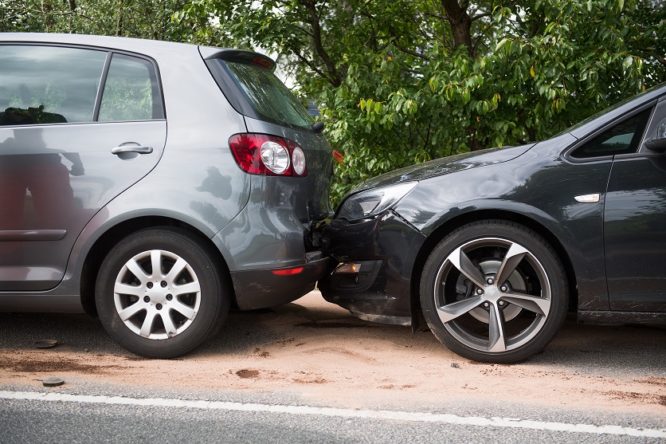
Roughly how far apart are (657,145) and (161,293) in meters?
2.74

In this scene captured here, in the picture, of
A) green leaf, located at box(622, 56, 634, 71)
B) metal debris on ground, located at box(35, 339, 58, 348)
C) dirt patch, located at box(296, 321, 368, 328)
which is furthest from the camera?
green leaf, located at box(622, 56, 634, 71)

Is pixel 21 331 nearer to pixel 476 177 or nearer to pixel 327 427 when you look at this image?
pixel 327 427

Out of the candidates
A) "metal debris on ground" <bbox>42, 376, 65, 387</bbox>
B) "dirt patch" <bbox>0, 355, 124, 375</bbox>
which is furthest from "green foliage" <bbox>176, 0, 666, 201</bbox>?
"metal debris on ground" <bbox>42, 376, 65, 387</bbox>

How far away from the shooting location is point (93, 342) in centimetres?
518

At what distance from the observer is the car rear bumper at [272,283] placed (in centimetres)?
462

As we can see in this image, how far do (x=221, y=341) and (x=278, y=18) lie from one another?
428 cm

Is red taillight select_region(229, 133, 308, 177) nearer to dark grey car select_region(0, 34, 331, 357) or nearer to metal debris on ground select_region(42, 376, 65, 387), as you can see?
dark grey car select_region(0, 34, 331, 357)

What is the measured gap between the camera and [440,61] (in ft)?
24.7

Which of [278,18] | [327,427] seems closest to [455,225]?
[327,427]

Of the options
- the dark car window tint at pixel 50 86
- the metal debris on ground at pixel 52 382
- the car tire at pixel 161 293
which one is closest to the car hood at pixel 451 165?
the car tire at pixel 161 293

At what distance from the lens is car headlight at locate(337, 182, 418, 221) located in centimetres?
481

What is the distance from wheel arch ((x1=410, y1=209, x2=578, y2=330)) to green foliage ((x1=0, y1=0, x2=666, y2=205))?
2562 mm

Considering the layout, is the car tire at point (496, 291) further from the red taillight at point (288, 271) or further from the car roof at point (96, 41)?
the car roof at point (96, 41)

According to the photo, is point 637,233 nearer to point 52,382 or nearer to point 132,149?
point 132,149
